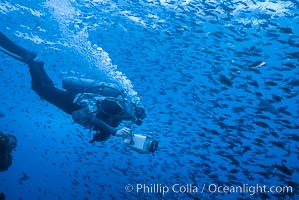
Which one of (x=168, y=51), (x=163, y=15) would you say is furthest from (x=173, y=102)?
(x=163, y=15)

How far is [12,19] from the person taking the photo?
1917 cm

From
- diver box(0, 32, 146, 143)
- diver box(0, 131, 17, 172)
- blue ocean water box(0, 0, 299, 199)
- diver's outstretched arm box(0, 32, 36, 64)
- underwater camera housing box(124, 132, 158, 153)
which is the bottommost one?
diver box(0, 131, 17, 172)

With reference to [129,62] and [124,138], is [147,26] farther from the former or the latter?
[124,138]

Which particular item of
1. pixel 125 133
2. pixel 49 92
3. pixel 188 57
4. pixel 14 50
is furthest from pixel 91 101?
pixel 188 57

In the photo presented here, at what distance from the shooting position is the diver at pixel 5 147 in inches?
341

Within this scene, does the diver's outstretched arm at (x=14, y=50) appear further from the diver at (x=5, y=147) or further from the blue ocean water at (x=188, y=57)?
the blue ocean water at (x=188, y=57)

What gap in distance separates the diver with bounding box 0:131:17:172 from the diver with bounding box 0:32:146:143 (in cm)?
193

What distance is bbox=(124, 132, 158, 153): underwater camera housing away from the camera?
513 centimetres

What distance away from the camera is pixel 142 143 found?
514 cm

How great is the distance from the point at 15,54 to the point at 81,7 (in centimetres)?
747

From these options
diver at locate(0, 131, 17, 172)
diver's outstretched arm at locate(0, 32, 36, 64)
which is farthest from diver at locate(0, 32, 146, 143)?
diver at locate(0, 131, 17, 172)

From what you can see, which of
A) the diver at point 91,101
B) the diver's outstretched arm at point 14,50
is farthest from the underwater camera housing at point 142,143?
the diver's outstretched arm at point 14,50

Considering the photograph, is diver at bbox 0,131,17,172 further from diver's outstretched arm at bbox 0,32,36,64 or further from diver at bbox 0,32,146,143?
diver's outstretched arm at bbox 0,32,36,64

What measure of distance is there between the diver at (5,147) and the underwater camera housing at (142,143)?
5599mm
